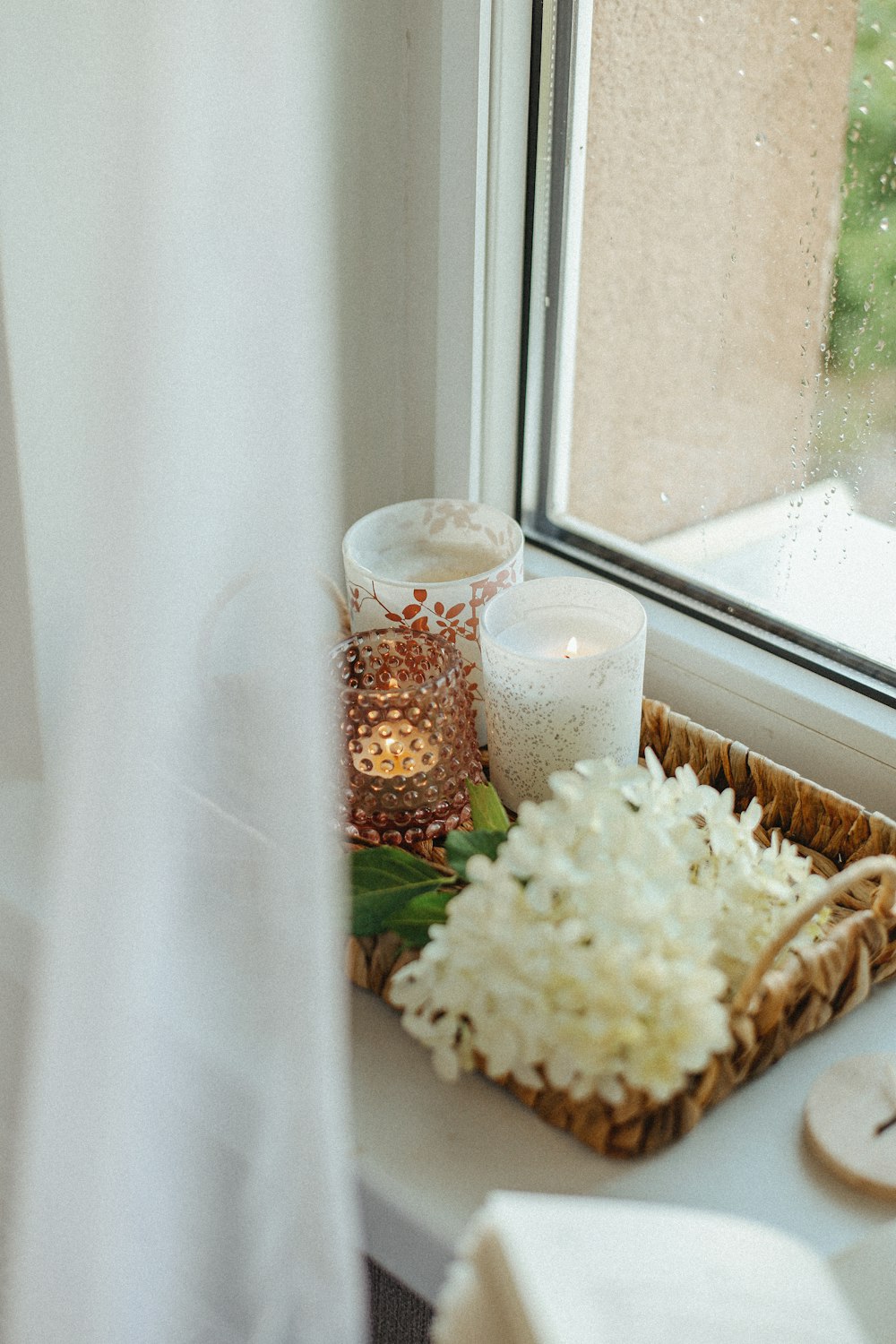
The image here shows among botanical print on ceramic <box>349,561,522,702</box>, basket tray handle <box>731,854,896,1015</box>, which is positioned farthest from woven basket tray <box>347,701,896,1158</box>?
botanical print on ceramic <box>349,561,522,702</box>

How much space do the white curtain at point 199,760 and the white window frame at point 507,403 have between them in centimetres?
40

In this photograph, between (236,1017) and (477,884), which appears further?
(477,884)

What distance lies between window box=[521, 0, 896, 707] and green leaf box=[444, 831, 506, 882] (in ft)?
0.89

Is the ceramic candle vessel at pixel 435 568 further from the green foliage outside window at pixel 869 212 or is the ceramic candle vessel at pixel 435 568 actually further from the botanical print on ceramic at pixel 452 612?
the green foliage outside window at pixel 869 212

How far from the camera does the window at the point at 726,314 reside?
27.1 inches

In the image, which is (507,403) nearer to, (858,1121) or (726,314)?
(726,314)

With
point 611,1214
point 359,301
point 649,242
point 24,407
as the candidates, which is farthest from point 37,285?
point 611,1214

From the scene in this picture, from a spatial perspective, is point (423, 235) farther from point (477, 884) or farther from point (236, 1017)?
point (236, 1017)

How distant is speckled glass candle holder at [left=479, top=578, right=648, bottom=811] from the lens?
0.69 metres

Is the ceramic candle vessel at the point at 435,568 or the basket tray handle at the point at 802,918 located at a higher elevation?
the ceramic candle vessel at the point at 435,568

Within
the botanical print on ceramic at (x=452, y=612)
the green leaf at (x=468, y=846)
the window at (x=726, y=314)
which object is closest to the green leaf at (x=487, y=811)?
the green leaf at (x=468, y=846)

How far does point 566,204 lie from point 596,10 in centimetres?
11

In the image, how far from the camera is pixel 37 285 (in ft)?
2.00

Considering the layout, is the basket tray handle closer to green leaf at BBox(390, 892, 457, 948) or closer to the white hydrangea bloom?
the white hydrangea bloom
